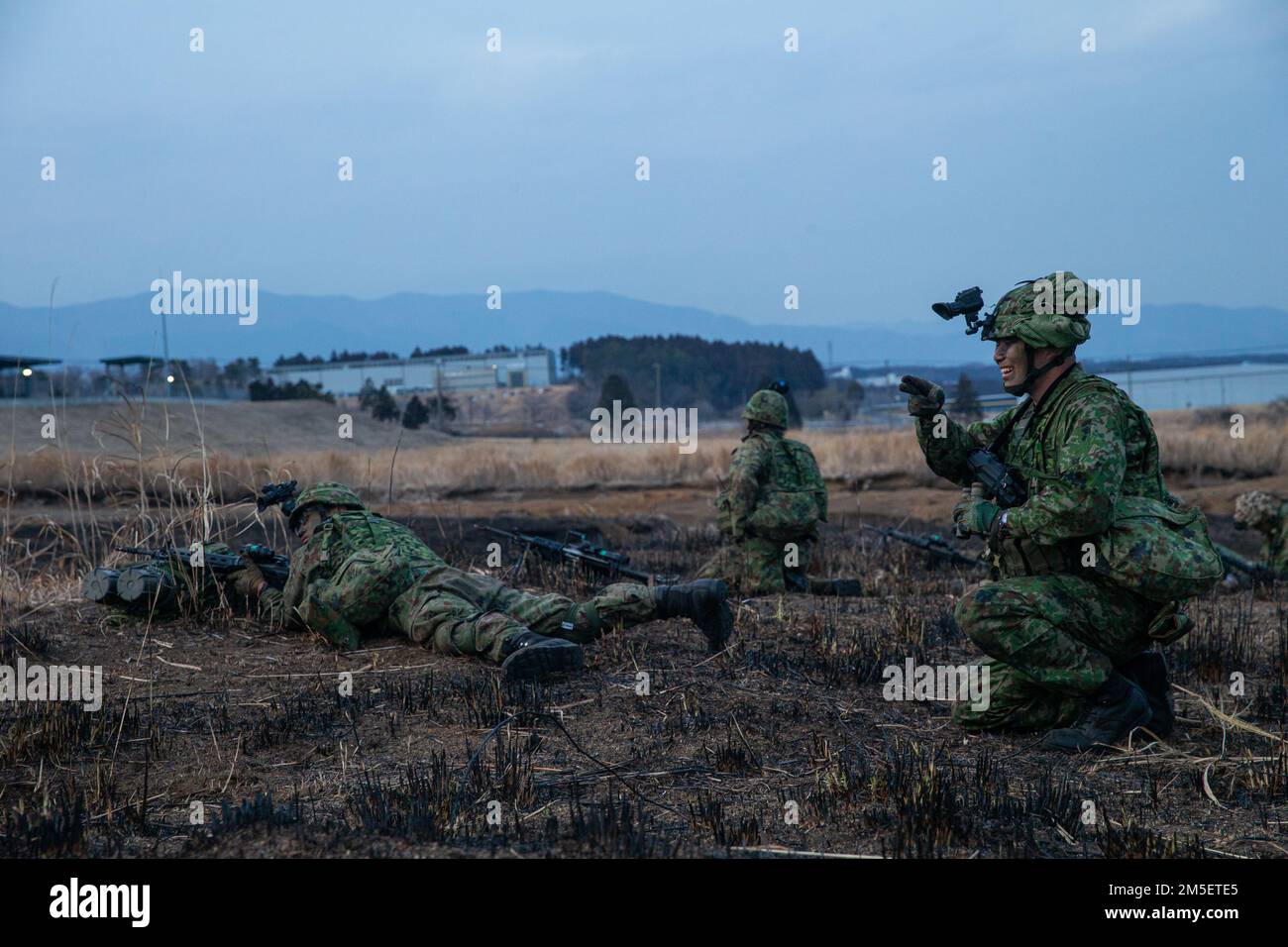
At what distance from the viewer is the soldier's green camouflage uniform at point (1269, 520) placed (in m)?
10.8

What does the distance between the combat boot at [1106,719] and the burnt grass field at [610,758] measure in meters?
0.11

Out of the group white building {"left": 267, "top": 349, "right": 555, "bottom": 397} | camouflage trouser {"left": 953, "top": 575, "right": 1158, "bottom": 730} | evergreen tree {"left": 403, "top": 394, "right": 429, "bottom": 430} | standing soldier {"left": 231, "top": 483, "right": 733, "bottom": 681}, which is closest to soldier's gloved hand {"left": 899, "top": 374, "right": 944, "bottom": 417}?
camouflage trouser {"left": 953, "top": 575, "right": 1158, "bottom": 730}

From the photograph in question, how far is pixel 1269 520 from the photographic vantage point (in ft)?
35.9

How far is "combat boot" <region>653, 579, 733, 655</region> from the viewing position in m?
6.57

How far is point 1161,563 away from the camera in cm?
499

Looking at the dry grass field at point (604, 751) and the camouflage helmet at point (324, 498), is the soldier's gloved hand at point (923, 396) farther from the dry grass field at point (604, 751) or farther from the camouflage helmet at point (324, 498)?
the camouflage helmet at point (324, 498)

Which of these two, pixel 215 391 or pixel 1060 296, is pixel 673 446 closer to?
pixel 1060 296

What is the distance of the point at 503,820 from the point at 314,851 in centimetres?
70

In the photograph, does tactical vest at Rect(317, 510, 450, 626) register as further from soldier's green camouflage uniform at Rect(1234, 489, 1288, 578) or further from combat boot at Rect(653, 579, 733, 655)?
soldier's green camouflage uniform at Rect(1234, 489, 1288, 578)

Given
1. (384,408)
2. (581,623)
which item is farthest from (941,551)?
(384,408)
